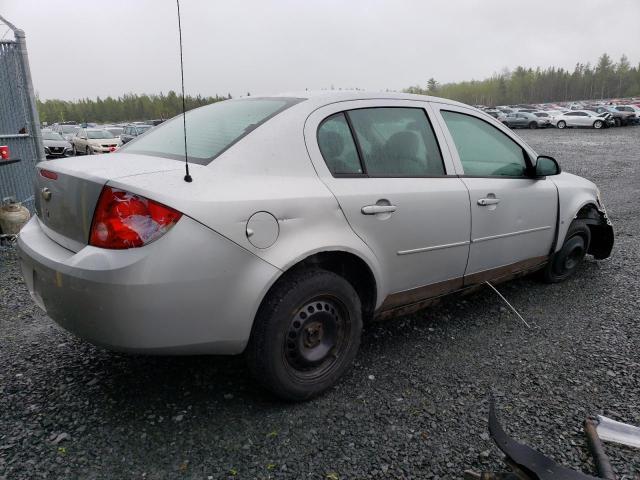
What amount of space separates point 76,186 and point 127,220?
1.37 feet

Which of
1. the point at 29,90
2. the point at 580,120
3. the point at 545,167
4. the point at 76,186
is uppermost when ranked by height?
the point at 29,90

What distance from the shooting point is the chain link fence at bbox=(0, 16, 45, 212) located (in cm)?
593

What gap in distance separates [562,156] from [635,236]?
12.2 meters

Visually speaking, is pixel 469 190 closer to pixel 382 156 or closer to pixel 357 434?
pixel 382 156

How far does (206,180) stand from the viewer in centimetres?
214

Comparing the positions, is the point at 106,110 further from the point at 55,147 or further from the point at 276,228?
the point at 276,228

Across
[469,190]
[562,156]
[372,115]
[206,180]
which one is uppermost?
[372,115]

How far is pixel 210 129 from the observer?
2.68m

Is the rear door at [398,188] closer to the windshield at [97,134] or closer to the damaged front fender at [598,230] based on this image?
the damaged front fender at [598,230]

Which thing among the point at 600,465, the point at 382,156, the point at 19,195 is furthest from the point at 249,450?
the point at 19,195

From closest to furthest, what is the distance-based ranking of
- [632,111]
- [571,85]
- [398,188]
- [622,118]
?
[398,188], [622,118], [632,111], [571,85]

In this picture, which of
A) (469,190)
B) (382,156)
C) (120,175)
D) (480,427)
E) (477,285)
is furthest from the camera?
(477,285)

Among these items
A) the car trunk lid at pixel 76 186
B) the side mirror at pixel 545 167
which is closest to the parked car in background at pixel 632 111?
the side mirror at pixel 545 167

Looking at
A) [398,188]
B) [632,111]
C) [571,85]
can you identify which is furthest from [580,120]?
[571,85]
